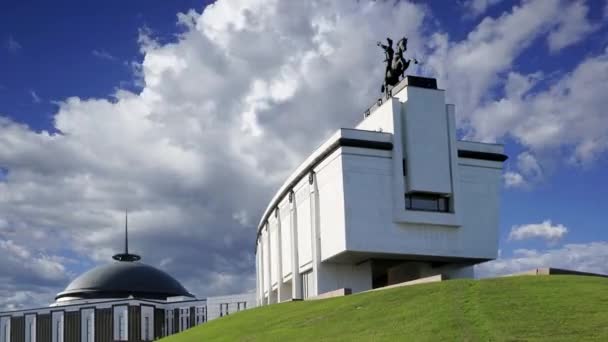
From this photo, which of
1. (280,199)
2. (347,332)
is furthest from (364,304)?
(280,199)

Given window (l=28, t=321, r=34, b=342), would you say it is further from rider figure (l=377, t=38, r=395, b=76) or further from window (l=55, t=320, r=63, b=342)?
rider figure (l=377, t=38, r=395, b=76)

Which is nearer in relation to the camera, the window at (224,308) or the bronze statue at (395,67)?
the bronze statue at (395,67)

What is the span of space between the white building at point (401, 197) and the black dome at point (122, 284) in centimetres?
5736

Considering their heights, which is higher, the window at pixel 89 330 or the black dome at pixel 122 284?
the black dome at pixel 122 284

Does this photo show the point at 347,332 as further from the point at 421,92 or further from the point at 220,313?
the point at 220,313

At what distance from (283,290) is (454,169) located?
22159mm

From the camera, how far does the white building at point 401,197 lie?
54.5 m

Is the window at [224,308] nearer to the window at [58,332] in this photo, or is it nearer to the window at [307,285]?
the window at [58,332]

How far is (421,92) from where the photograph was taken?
57000mm

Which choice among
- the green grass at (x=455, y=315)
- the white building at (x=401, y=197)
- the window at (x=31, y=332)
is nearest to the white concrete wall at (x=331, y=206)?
the white building at (x=401, y=197)

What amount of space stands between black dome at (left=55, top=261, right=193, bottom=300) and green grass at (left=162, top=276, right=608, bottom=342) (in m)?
72.8

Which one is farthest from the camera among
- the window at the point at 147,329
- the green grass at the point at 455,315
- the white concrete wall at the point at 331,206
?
the window at the point at 147,329

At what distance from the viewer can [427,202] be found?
56.4 m

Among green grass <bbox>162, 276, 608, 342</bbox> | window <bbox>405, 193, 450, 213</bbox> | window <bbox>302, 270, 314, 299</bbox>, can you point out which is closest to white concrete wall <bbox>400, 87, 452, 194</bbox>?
window <bbox>405, 193, 450, 213</bbox>
